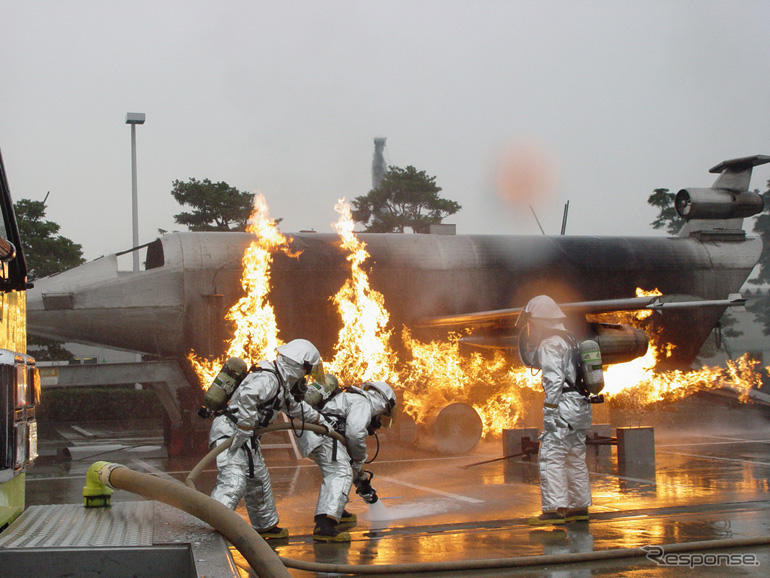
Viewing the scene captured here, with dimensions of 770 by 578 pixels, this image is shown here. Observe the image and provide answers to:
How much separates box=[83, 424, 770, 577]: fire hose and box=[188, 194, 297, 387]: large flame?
7320 millimetres

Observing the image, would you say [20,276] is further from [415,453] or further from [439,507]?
[415,453]

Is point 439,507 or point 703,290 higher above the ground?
point 703,290

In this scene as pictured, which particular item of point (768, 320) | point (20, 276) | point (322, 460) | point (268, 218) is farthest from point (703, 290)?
point (768, 320)

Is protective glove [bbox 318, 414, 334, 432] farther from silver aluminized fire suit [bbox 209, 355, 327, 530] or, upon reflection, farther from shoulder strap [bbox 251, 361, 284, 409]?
shoulder strap [bbox 251, 361, 284, 409]

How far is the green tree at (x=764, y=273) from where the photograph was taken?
47812mm

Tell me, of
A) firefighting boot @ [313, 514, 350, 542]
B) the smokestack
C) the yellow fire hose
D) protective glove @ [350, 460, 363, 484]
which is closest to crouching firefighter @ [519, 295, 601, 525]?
protective glove @ [350, 460, 363, 484]

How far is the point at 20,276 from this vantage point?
4266 millimetres

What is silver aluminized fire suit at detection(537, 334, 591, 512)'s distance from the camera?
8406 millimetres

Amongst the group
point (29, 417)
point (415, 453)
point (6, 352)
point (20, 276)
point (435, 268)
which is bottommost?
point (415, 453)

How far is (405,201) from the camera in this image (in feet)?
127

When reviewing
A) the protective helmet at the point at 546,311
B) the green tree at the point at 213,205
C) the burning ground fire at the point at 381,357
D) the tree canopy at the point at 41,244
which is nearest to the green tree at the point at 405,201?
the green tree at the point at 213,205

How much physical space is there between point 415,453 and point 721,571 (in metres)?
9.69

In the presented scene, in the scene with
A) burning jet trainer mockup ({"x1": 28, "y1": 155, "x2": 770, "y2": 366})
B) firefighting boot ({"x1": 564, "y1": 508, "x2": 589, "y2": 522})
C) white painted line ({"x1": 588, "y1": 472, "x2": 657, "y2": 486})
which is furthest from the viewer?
burning jet trainer mockup ({"x1": 28, "y1": 155, "x2": 770, "y2": 366})

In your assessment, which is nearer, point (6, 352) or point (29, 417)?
point (6, 352)
